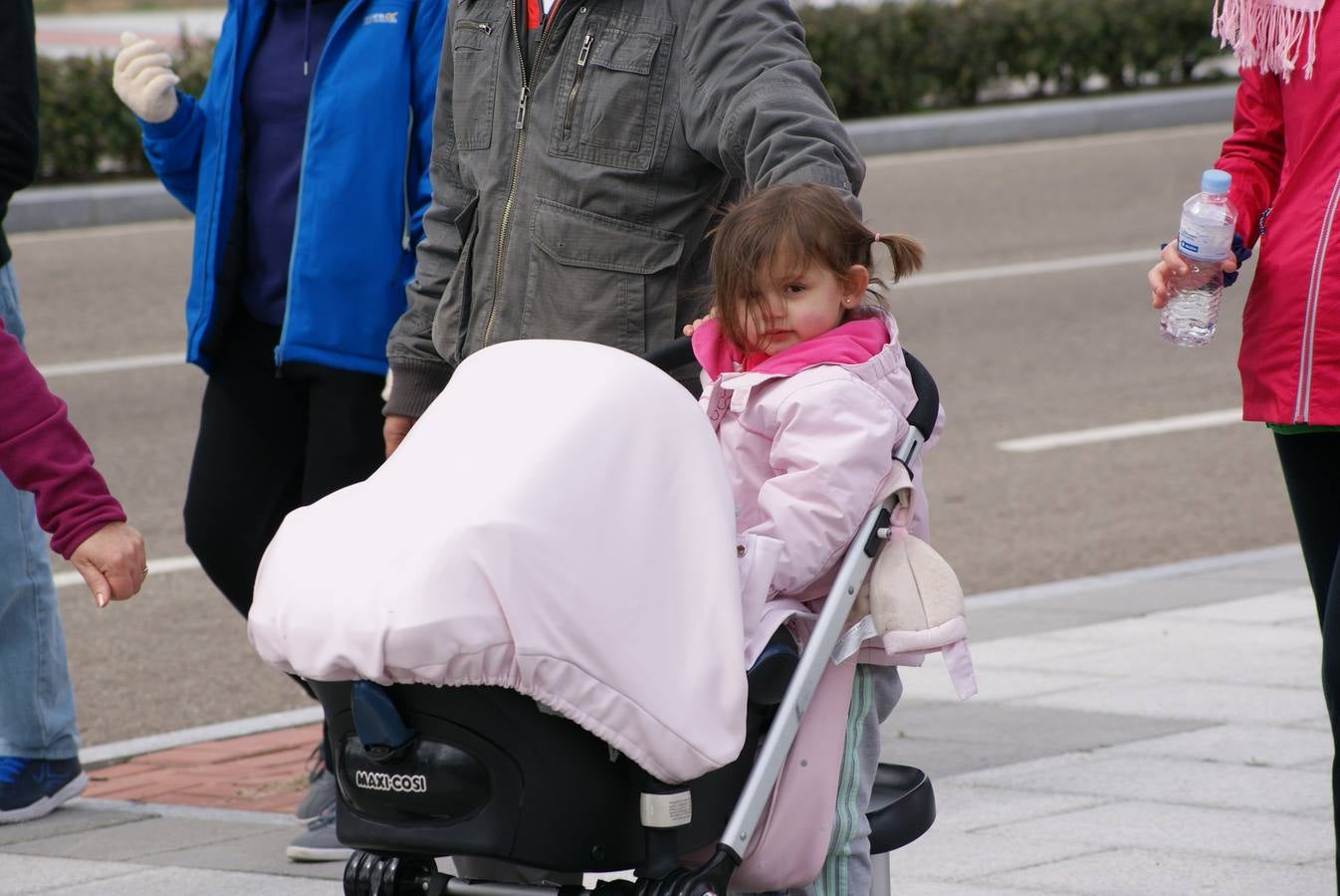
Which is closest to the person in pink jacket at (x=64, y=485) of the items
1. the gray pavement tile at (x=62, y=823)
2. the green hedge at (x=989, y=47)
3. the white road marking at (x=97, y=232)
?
the gray pavement tile at (x=62, y=823)

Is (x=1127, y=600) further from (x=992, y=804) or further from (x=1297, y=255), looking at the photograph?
(x=1297, y=255)

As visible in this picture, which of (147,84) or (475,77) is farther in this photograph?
(147,84)

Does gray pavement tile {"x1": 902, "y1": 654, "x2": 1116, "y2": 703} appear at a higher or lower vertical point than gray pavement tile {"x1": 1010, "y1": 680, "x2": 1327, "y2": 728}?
lower

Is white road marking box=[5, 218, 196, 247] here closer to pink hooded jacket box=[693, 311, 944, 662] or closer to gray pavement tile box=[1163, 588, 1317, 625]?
gray pavement tile box=[1163, 588, 1317, 625]

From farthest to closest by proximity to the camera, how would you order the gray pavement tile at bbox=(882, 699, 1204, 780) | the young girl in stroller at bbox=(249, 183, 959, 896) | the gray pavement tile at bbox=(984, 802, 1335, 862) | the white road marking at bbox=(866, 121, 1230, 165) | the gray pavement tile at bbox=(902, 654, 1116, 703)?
the white road marking at bbox=(866, 121, 1230, 165)
the gray pavement tile at bbox=(902, 654, 1116, 703)
the gray pavement tile at bbox=(882, 699, 1204, 780)
the gray pavement tile at bbox=(984, 802, 1335, 862)
the young girl in stroller at bbox=(249, 183, 959, 896)

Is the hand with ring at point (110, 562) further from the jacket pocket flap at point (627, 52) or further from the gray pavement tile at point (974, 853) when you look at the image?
the gray pavement tile at point (974, 853)

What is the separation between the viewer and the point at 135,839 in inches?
174

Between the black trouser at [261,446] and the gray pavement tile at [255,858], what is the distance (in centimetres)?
48

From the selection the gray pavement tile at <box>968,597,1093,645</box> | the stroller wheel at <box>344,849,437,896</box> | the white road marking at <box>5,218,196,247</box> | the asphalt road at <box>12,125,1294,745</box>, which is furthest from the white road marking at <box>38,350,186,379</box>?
the stroller wheel at <box>344,849,437,896</box>

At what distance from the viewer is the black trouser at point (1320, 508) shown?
337 centimetres

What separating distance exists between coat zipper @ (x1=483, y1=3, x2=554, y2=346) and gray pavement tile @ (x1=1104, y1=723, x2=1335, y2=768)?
6.68 ft

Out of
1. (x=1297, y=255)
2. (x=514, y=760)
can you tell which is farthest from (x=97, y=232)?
(x=514, y=760)

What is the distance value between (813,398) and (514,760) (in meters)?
0.63

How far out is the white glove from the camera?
4.30 m
